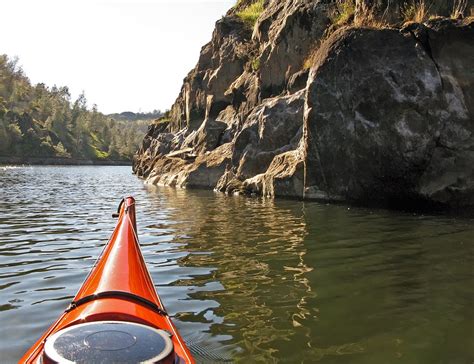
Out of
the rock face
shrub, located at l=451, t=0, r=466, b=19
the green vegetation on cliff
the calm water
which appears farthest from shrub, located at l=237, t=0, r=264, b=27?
the green vegetation on cliff

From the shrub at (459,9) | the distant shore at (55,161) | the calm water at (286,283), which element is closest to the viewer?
the calm water at (286,283)

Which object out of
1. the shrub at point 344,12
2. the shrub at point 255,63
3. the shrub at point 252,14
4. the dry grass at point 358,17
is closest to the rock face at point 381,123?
the dry grass at point 358,17

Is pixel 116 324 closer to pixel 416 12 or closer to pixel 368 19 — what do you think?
pixel 416 12

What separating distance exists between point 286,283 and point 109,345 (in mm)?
4580

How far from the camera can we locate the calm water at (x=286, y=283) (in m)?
4.82

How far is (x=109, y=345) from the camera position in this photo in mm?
2811

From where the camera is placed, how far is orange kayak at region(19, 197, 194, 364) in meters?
2.77

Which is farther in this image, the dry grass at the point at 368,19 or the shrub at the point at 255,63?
the shrub at the point at 255,63

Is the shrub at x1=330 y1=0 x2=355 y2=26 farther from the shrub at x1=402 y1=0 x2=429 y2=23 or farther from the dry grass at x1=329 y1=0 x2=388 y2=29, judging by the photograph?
the shrub at x1=402 y1=0 x2=429 y2=23

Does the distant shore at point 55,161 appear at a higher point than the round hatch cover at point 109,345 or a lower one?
higher

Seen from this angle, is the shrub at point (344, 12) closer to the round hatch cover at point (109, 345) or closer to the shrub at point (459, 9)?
the shrub at point (459, 9)

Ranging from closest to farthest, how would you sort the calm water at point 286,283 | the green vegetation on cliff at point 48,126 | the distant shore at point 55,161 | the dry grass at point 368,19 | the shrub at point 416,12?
the calm water at point 286,283
the shrub at point 416,12
the dry grass at point 368,19
the distant shore at point 55,161
the green vegetation on cliff at point 48,126

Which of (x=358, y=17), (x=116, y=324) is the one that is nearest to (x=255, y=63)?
(x=358, y=17)

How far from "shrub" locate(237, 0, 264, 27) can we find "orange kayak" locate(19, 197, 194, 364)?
36868mm
